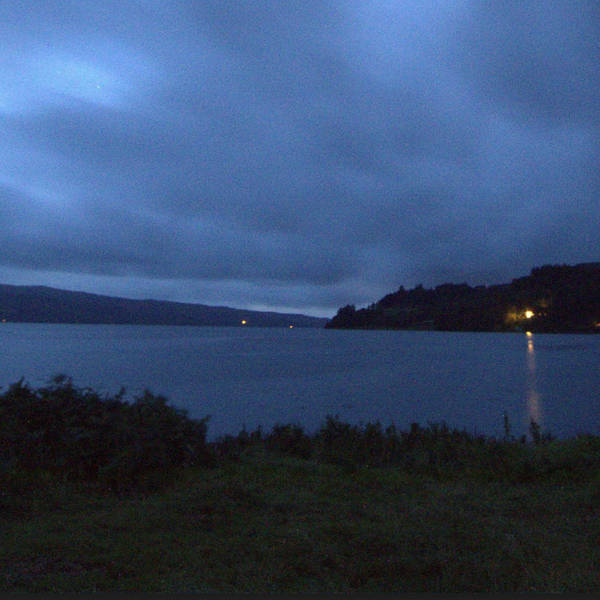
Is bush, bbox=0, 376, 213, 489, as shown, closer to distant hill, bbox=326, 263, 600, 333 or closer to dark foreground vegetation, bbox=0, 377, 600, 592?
dark foreground vegetation, bbox=0, 377, 600, 592

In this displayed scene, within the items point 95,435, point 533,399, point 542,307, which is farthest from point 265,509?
point 542,307

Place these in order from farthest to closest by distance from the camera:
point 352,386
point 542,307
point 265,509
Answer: point 542,307
point 352,386
point 265,509

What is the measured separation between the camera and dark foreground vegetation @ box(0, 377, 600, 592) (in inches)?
202

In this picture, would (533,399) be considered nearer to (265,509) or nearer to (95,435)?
(95,435)

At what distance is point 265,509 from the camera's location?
723cm

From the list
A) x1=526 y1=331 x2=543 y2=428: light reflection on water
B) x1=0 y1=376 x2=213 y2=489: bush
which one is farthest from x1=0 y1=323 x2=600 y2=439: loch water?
x1=0 y1=376 x2=213 y2=489: bush

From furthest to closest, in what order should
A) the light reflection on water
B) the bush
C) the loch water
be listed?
the light reflection on water → the loch water → the bush

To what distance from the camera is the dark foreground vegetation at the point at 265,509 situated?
5129mm

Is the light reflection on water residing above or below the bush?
below

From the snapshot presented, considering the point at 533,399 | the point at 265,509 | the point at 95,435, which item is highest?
the point at 95,435

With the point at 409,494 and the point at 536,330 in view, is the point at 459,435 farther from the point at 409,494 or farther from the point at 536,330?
the point at 536,330

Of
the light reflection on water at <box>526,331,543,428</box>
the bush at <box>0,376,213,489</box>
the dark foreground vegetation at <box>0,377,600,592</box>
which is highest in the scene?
the bush at <box>0,376,213,489</box>

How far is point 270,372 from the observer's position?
53.2m

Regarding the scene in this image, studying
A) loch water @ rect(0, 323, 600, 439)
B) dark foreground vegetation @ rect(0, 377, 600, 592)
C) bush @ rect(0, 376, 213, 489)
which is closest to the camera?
dark foreground vegetation @ rect(0, 377, 600, 592)
